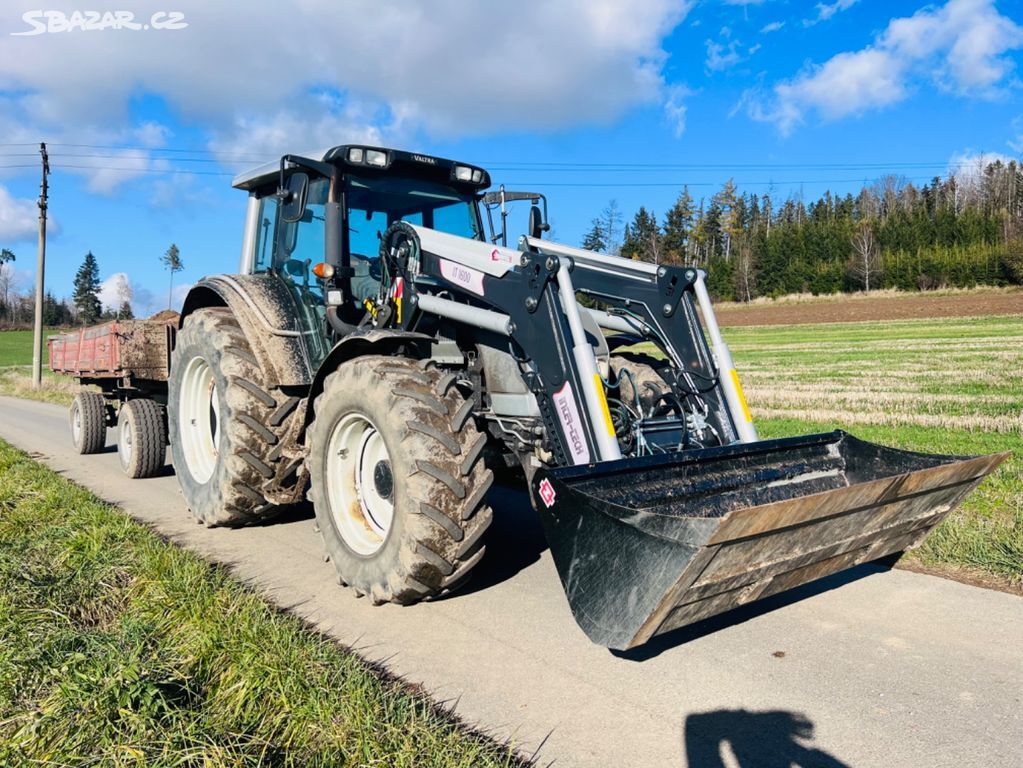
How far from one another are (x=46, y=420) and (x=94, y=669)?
13705mm

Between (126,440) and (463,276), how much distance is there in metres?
5.66

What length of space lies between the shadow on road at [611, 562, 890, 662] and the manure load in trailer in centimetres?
45

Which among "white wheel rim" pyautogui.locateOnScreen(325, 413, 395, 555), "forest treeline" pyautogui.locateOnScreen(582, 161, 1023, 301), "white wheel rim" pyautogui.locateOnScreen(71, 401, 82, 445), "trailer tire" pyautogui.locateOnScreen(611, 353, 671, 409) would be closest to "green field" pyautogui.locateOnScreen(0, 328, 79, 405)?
"white wheel rim" pyautogui.locateOnScreen(71, 401, 82, 445)

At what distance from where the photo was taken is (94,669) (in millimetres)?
3092

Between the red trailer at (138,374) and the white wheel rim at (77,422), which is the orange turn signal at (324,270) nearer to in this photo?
the red trailer at (138,374)

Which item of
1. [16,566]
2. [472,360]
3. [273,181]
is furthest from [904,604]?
[273,181]

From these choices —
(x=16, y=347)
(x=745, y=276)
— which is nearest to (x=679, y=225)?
(x=745, y=276)

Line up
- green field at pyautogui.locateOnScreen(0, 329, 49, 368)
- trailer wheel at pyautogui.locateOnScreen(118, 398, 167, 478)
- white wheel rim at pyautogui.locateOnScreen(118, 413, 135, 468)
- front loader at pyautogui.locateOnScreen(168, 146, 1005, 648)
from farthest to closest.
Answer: green field at pyautogui.locateOnScreen(0, 329, 49, 368)
white wheel rim at pyautogui.locateOnScreen(118, 413, 135, 468)
trailer wheel at pyautogui.locateOnScreen(118, 398, 167, 478)
front loader at pyautogui.locateOnScreen(168, 146, 1005, 648)

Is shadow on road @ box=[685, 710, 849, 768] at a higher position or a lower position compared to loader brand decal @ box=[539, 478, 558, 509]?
lower

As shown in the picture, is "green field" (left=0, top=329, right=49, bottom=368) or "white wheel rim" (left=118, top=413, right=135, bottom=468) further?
"green field" (left=0, top=329, right=49, bottom=368)

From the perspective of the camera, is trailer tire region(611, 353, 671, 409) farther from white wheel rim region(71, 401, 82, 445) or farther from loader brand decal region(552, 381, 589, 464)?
white wheel rim region(71, 401, 82, 445)

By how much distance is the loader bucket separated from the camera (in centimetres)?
300

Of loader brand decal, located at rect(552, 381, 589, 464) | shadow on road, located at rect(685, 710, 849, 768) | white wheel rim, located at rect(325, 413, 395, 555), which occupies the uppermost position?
loader brand decal, located at rect(552, 381, 589, 464)

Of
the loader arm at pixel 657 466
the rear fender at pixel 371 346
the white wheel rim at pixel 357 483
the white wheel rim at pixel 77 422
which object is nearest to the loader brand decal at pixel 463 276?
the loader arm at pixel 657 466
